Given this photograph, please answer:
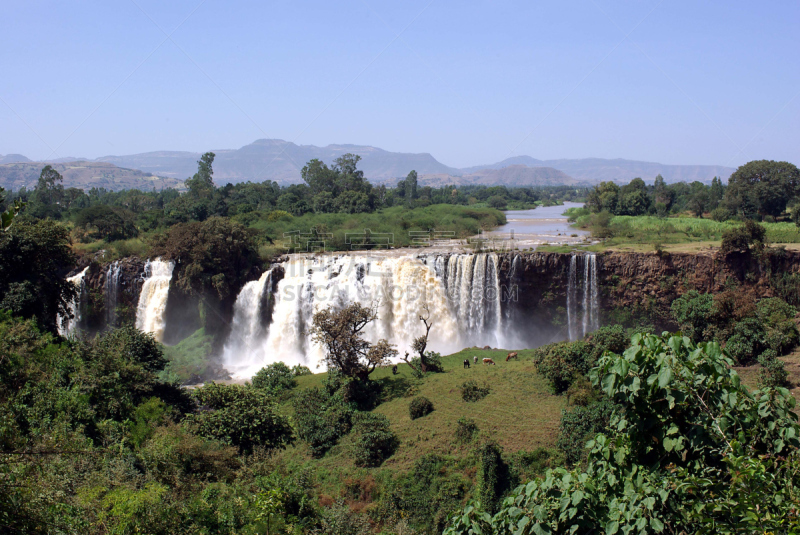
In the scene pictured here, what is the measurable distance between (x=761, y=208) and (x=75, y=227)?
50.2m

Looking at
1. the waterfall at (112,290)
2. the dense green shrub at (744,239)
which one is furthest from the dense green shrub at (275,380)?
the dense green shrub at (744,239)

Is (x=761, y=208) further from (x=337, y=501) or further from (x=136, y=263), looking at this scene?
(x=136, y=263)

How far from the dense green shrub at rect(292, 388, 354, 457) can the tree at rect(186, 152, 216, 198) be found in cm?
4551

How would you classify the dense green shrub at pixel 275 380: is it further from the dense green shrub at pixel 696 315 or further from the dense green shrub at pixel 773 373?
the dense green shrub at pixel 773 373

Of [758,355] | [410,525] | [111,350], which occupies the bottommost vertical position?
[410,525]

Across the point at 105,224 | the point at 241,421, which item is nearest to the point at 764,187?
the point at 241,421

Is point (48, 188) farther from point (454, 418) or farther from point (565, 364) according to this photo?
point (565, 364)

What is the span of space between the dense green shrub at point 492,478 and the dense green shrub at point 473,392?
13.4ft

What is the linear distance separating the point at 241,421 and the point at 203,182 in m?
58.1

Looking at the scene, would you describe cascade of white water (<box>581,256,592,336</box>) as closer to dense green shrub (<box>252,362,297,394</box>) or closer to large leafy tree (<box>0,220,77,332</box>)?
dense green shrub (<box>252,362,297,394</box>)

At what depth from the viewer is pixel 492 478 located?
1280cm

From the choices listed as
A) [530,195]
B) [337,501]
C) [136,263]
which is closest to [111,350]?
[337,501]

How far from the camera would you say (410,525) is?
A: 12070 mm

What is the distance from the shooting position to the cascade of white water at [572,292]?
27891mm
